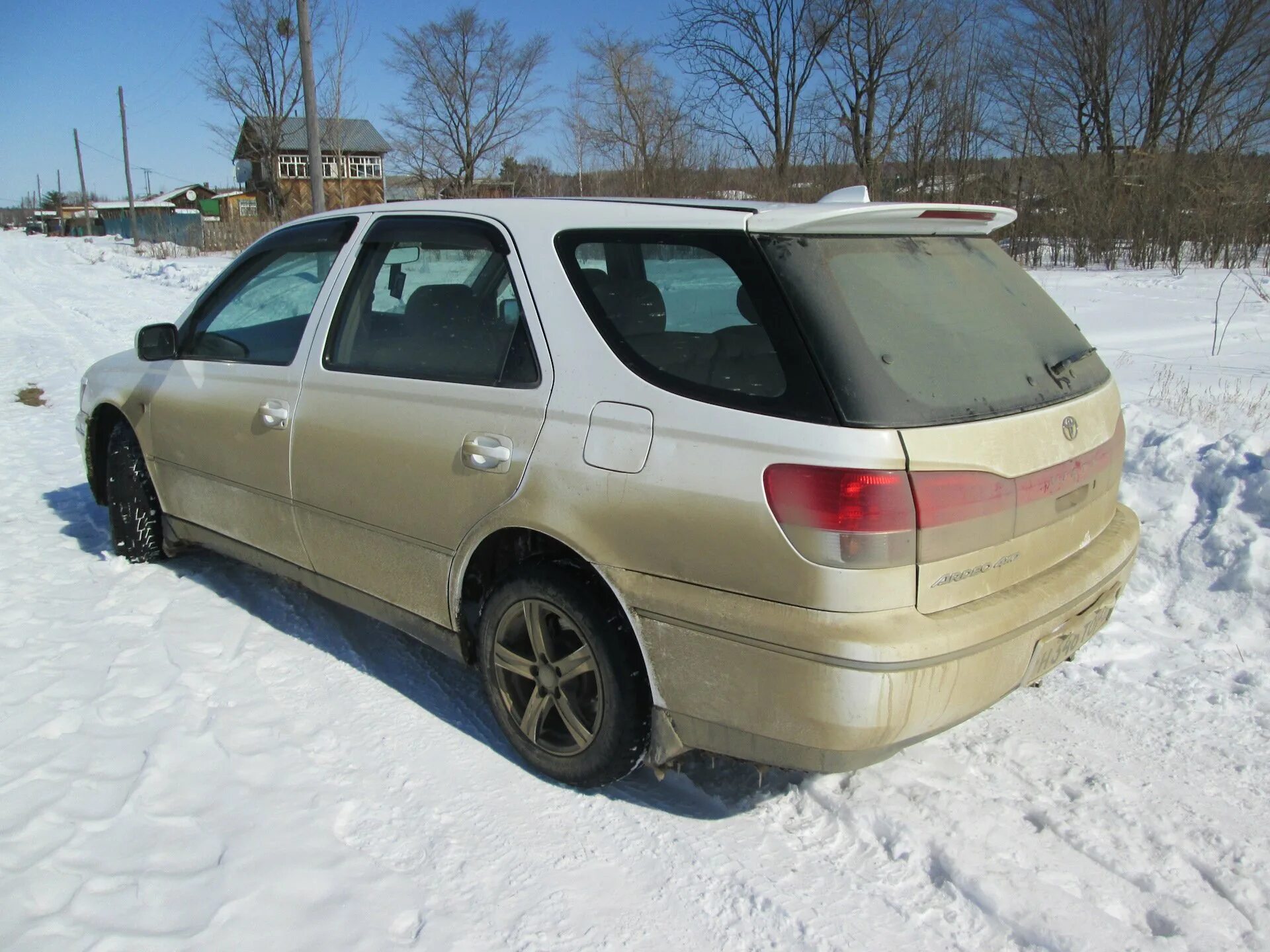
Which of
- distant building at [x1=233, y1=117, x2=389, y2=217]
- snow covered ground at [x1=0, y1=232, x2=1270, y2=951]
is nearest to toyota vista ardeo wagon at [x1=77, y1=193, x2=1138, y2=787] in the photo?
snow covered ground at [x1=0, y1=232, x2=1270, y2=951]

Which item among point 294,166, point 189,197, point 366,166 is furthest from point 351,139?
point 189,197

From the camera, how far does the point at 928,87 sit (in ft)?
75.8

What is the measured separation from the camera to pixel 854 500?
7.28ft

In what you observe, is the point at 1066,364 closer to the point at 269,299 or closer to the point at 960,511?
the point at 960,511

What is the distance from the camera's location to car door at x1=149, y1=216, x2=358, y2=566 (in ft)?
12.3

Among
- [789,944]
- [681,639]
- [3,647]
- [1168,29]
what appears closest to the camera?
[789,944]

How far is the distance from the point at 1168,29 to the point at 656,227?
30.1m

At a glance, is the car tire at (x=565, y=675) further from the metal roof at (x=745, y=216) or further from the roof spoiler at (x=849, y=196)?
the roof spoiler at (x=849, y=196)

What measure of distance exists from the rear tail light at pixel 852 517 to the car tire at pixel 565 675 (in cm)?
69

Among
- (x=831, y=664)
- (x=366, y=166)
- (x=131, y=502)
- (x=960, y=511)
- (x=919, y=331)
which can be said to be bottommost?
(x=131, y=502)

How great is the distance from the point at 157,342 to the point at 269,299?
574 mm

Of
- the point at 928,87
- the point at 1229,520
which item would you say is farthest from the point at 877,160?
the point at 1229,520

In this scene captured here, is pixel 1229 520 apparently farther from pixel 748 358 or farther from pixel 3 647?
pixel 3 647

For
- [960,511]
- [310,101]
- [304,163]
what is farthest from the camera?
[304,163]
